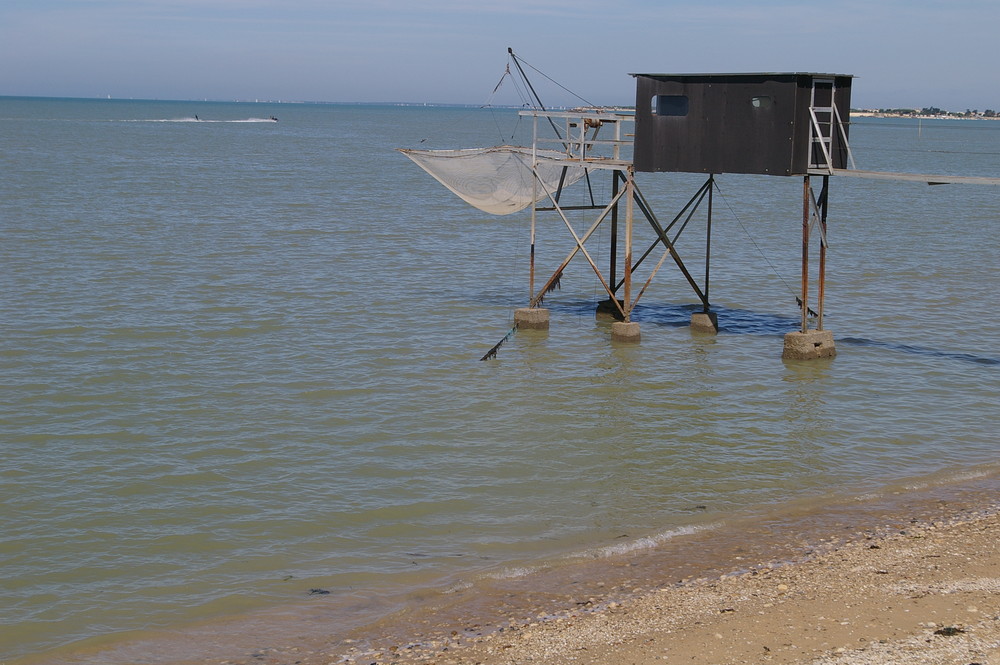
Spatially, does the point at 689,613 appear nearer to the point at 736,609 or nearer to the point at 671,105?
the point at 736,609

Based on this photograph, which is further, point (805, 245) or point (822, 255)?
point (822, 255)

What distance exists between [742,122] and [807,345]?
4341 mm

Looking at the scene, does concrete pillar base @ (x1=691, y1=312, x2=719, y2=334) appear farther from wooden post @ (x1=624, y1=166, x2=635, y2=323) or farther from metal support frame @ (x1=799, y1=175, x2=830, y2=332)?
metal support frame @ (x1=799, y1=175, x2=830, y2=332)

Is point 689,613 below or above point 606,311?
below

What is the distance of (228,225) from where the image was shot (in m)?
40.8

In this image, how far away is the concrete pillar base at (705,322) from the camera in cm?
2397

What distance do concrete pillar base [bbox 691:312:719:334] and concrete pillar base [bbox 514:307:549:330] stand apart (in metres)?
3.19

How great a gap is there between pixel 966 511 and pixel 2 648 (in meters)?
10.6

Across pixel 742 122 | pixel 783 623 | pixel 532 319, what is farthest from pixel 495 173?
pixel 783 623

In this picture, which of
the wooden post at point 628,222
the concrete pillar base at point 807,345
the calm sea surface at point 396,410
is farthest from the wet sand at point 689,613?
the wooden post at point 628,222

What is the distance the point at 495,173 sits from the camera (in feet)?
78.8

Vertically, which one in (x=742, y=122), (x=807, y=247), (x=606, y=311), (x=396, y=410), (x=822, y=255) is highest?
(x=742, y=122)

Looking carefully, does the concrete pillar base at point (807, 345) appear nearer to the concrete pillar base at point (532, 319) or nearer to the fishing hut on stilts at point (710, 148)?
the fishing hut on stilts at point (710, 148)

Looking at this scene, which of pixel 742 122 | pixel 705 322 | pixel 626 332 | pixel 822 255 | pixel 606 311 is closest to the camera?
pixel 742 122
